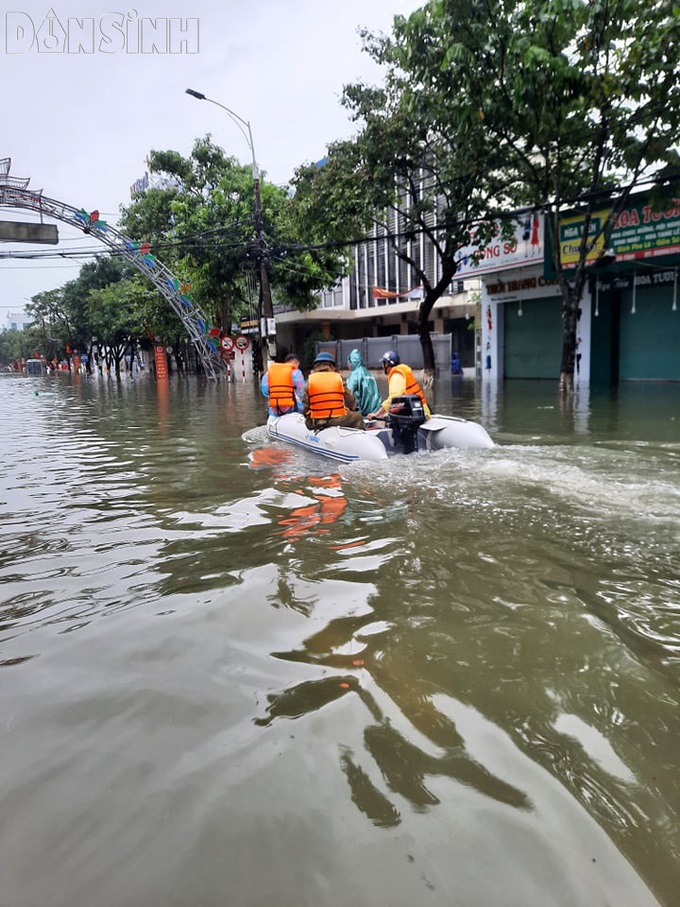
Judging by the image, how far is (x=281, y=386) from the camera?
977cm

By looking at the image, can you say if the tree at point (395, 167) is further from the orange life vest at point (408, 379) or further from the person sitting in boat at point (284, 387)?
the orange life vest at point (408, 379)

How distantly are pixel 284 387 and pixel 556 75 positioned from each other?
825 cm

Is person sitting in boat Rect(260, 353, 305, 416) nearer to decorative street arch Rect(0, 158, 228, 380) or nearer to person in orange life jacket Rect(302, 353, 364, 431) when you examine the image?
person in orange life jacket Rect(302, 353, 364, 431)

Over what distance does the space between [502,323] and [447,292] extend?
11.1 m

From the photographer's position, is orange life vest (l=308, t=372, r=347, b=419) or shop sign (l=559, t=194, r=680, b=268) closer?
orange life vest (l=308, t=372, r=347, b=419)

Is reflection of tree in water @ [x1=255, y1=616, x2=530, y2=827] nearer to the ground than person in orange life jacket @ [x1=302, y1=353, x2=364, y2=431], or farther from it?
nearer to the ground

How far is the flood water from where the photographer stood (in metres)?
1.66

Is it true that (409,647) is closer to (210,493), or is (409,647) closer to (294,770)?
(294,770)

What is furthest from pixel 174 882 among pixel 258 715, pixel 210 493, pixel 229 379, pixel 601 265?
pixel 229 379

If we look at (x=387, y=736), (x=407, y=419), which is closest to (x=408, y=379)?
(x=407, y=419)

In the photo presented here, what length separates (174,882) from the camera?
1.62m

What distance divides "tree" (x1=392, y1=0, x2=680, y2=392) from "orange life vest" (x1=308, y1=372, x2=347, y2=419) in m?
Result: 6.90

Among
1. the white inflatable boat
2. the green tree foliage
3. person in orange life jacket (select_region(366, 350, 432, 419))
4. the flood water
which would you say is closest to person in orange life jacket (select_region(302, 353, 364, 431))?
the white inflatable boat

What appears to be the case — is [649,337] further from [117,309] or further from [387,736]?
[117,309]
